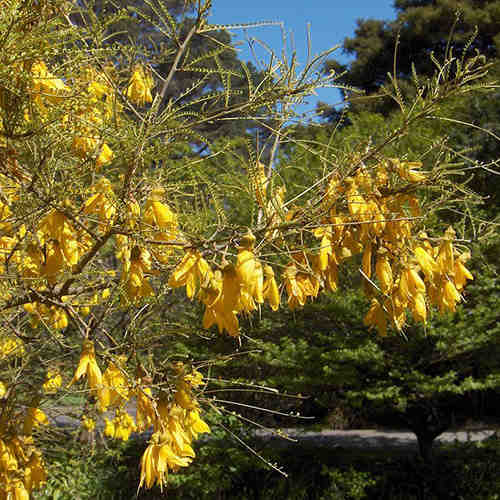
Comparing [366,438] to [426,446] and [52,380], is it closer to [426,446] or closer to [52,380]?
[426,446]

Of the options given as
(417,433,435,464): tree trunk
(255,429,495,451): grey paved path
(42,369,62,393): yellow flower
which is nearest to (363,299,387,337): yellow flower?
(42,369,62,393): yellow flower

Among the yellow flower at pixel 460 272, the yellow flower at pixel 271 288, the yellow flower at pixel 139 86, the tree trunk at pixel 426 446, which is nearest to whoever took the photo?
the yellow flower at pixel 271 288

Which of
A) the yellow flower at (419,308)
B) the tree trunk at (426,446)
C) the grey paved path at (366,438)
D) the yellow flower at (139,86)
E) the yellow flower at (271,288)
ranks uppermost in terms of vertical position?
the yellow flower at (139,86)

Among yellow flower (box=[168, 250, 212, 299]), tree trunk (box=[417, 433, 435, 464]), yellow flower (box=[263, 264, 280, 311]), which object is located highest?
yellow flower (box=[168, 250, 212, 299])

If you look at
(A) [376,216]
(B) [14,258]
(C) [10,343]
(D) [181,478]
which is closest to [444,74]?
(A) [376,216]

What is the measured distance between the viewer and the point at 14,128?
127 cm

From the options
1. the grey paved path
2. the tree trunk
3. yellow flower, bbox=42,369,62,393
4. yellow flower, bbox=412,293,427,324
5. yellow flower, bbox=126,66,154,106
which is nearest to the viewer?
yellow flower, bbox=412,293,427,324

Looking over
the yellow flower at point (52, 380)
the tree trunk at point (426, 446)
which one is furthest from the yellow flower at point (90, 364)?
the tree trunk at point (426, 446)

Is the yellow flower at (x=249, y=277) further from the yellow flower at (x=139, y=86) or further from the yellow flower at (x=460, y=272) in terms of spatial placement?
the yellow flower at (x=139, y=86)

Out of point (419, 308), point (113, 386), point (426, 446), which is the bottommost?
point (426, 446)

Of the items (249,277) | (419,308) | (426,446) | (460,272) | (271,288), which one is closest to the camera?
→ (249,277)

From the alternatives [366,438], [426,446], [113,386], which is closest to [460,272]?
[113,386]

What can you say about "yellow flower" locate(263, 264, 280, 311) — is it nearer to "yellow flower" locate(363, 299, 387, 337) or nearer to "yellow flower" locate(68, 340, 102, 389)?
"yellow flower" locate(363, 299, 387, 337)

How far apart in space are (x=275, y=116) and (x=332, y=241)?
37cm
